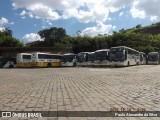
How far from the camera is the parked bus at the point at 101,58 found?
39.9m

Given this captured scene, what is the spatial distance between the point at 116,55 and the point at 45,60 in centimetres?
1495

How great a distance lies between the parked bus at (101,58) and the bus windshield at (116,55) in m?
1.76

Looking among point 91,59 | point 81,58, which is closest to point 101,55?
point 91,59

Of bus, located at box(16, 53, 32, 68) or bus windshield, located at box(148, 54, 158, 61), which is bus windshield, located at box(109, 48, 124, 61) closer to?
bus, located at box(16, 53, 32, 68)

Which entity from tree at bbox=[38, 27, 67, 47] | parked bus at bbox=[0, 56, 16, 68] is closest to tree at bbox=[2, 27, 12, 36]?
tree at bbox=[38, 27, 67, 47]

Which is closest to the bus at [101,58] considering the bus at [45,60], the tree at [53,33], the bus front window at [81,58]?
the bus front window at [81,58]

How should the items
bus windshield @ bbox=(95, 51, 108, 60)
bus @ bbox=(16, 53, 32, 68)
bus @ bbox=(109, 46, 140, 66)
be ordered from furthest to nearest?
bus @ bbox=(16, 53, 32, 68)
bus windshield @ bbox=(95, 51, 108, 60)
bus @ bbox=(109, 46, 140, 66)

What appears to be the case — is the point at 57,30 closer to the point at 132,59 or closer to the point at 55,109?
the point at 132,59

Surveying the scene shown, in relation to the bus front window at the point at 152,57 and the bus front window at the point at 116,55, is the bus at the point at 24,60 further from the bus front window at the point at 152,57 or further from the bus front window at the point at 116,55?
the bus front window at the point at 152,57

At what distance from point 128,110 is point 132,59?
34628 millimetres

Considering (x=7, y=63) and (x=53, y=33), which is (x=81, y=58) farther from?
(x=53, y=33)

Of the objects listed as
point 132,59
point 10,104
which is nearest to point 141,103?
point 10,104

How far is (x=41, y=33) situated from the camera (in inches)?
4343

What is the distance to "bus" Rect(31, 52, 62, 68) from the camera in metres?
45.3
